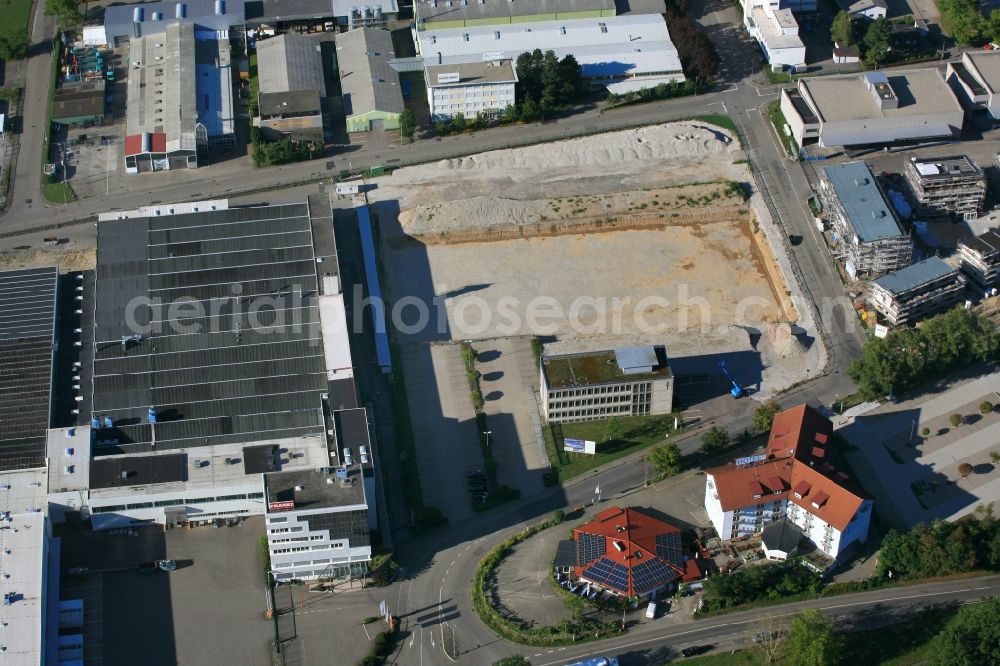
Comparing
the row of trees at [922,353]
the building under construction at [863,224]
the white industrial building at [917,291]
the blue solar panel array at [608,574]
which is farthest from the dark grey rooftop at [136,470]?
the building under construction at [863,224]

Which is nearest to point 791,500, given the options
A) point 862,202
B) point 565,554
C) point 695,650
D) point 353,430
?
point 695,650

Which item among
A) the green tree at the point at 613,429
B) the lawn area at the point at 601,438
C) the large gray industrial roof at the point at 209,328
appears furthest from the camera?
the green tree at the point at 613,429

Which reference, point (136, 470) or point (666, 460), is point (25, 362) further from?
point (666, 460)

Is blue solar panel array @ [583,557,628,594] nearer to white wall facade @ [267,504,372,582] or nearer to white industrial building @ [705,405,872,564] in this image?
white industrial building @ [705,405,872,564]

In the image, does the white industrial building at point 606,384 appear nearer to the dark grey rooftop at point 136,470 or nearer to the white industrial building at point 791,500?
the white industrial building at point 791,500

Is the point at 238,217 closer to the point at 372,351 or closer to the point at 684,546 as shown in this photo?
the point at 372,351

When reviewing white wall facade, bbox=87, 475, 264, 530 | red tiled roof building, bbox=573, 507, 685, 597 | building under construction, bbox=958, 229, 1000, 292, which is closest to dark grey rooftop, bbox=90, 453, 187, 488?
white wall facade, bbox=87, 475, 264, 530
